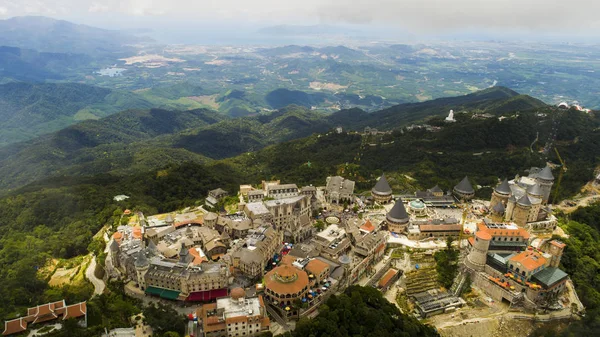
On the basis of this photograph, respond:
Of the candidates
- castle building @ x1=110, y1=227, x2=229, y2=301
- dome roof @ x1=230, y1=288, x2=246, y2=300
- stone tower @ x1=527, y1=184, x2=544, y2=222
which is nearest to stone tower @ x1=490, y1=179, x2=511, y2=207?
stone tower @ x1=527, y1=184, x2=544, y2=222

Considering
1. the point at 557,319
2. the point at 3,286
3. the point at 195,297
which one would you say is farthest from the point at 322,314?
the point at 3,286

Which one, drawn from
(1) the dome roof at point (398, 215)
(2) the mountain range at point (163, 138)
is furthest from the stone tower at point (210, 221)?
(2) the mountain range at point (163, 138)

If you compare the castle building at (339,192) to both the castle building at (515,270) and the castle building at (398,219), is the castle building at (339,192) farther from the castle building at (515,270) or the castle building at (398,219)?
the castle building at (515,270)

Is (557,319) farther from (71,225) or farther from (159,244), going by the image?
(71,225)

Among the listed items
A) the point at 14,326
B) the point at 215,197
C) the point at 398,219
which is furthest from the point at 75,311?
the point at 398,219

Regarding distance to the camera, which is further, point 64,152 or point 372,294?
point 64,152

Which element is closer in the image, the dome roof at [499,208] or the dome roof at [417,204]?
the dome roof at [499,208]
